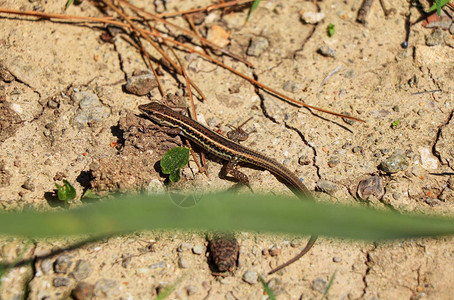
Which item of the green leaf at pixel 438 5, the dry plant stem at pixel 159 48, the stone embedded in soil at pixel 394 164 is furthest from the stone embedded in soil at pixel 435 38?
the dry plant stem at pixel 159 48

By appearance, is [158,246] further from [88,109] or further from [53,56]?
[53,56]

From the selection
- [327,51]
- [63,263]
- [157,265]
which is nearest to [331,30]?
[327,51]

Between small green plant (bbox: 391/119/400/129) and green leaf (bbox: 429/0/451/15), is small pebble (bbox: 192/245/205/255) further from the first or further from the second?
green leaf (bbox: 429/0/451/15)

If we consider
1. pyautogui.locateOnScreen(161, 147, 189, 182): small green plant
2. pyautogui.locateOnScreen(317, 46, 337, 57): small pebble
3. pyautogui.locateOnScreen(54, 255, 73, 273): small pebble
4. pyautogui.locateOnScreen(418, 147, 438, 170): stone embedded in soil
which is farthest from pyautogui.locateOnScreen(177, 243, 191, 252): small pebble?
pyautogui.locateOnScreen(317, 46, 337, 57): small pebble

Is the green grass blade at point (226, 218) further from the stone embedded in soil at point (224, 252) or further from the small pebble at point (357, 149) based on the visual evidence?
the small pebble at point (357, 149)

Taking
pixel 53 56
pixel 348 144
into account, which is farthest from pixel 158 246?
pixel 53 56

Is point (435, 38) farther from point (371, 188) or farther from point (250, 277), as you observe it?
point (250, 277)
